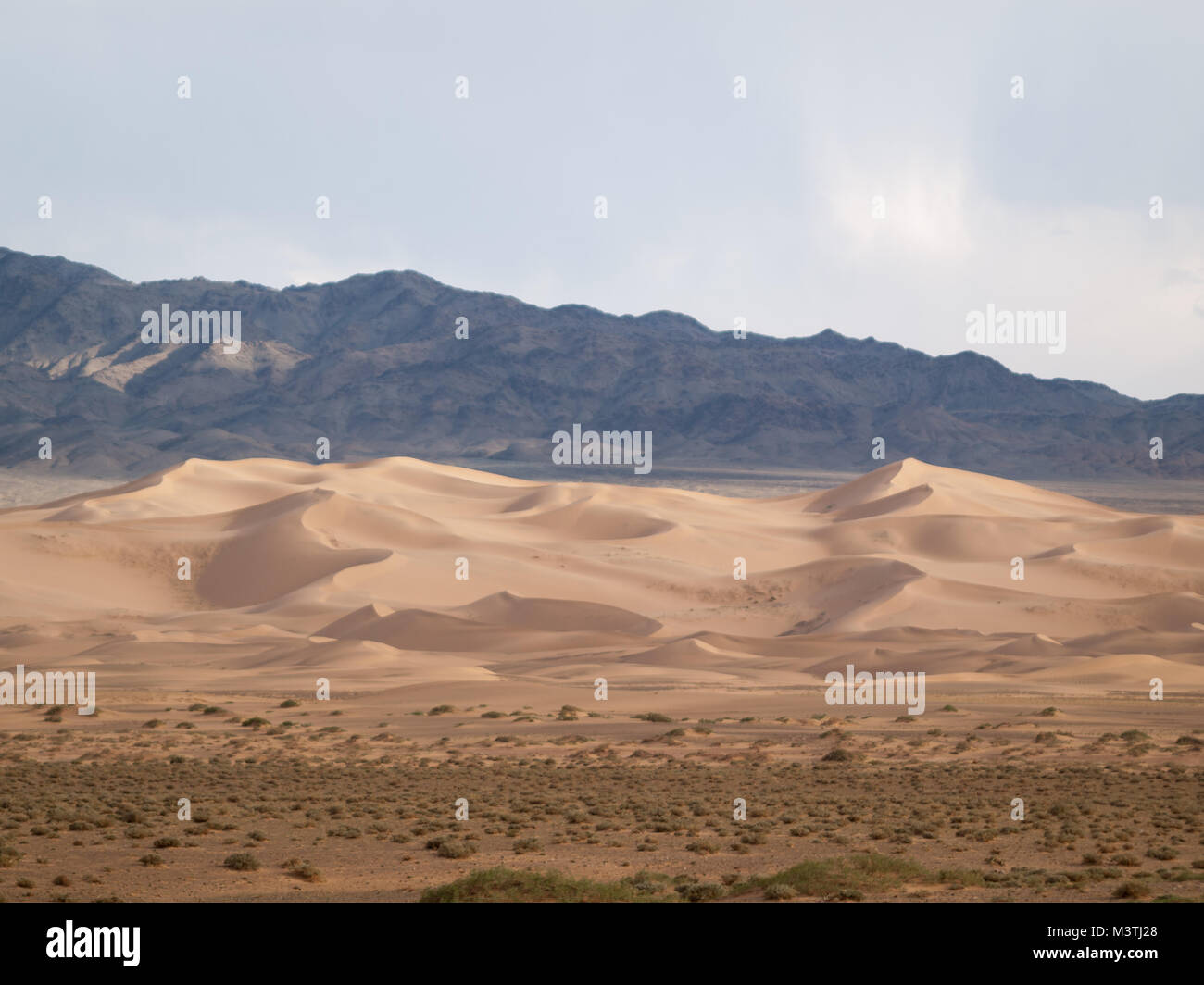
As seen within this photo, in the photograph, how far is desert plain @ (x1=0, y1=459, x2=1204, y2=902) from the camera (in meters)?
15.0

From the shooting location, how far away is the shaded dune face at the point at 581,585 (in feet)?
148

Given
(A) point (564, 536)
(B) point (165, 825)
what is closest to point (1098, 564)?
(A) point (564, 536)

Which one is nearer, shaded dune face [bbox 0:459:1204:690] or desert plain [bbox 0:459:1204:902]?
desert plain [bbox 0:459:1204:902]

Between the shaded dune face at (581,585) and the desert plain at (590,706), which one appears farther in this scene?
the shaded dune face at (581,585)

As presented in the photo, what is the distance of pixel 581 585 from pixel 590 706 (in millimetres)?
29159

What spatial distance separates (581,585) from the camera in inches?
2483

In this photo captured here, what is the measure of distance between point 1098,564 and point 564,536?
112 ft

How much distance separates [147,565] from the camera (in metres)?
69.4

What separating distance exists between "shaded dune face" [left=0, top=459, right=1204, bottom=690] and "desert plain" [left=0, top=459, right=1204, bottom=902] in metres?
0.28

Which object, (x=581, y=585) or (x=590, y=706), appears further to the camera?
(x=581, y=585)

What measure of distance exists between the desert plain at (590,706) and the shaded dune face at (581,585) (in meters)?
0.28

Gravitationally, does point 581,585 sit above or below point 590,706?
above

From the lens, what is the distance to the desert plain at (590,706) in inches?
589

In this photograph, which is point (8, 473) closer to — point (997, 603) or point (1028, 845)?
point (997, 603)
